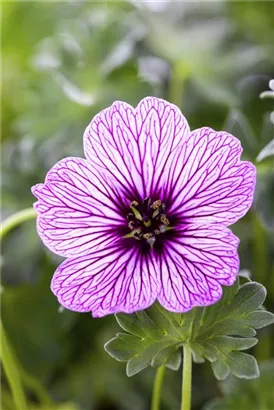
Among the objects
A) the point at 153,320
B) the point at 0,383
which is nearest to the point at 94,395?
the point at 0,383

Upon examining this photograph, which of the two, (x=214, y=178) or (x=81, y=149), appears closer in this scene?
(x=214, y=178)

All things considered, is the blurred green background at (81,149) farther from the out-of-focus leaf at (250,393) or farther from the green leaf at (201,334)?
the green leaf at (201,334)

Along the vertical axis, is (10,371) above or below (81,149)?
below

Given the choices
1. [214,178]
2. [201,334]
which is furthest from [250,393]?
[214,178]

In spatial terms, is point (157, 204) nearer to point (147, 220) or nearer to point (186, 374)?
point (147, 220)

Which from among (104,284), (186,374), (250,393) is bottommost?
(250,393)

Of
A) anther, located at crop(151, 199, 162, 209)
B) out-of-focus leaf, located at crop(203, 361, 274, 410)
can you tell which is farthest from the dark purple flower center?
out-of-focus leaf, located at crop(203, 361, 274, 410)

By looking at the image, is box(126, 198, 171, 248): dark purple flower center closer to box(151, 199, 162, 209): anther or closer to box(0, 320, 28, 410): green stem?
box(151, 199, 162, 209): anther

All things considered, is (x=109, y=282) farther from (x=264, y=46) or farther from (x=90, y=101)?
(x=264, y=46)
